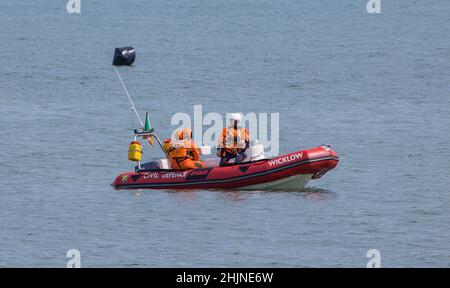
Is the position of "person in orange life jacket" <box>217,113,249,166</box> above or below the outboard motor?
below

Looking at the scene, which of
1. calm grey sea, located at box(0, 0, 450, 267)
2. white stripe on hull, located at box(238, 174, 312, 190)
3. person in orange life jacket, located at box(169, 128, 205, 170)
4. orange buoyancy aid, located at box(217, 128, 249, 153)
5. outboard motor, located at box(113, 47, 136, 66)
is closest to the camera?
calm grey sea, located at box(0, 0, 450, 267)

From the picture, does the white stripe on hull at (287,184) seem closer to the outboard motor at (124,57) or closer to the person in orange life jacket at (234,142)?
the person in orange life jacket at (234,142)

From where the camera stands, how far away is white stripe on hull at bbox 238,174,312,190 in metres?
31.8

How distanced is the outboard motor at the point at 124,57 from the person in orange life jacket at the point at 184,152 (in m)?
30.6

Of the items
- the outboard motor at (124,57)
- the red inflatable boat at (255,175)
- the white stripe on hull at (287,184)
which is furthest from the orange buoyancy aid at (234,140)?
the outboard motor at (124,57)

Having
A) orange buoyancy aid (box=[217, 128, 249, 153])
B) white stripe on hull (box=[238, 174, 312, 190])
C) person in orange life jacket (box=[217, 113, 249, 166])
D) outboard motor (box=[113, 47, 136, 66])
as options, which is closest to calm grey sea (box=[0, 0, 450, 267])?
white stripe on hull (box=[238, 174, 312, 190])

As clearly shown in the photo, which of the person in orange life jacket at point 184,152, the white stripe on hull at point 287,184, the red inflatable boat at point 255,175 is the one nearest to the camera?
the red inflatable boat at point 255,175

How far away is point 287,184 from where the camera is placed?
105 ft

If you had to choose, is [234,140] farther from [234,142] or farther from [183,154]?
[183,154]

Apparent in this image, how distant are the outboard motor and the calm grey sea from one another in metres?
0.84

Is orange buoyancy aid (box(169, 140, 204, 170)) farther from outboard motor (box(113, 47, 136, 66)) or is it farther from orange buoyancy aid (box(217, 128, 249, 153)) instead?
outboard motor (box(113, 47, 136, 66))

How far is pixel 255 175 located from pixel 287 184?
3.13 ft

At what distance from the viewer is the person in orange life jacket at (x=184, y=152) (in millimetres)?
32500
